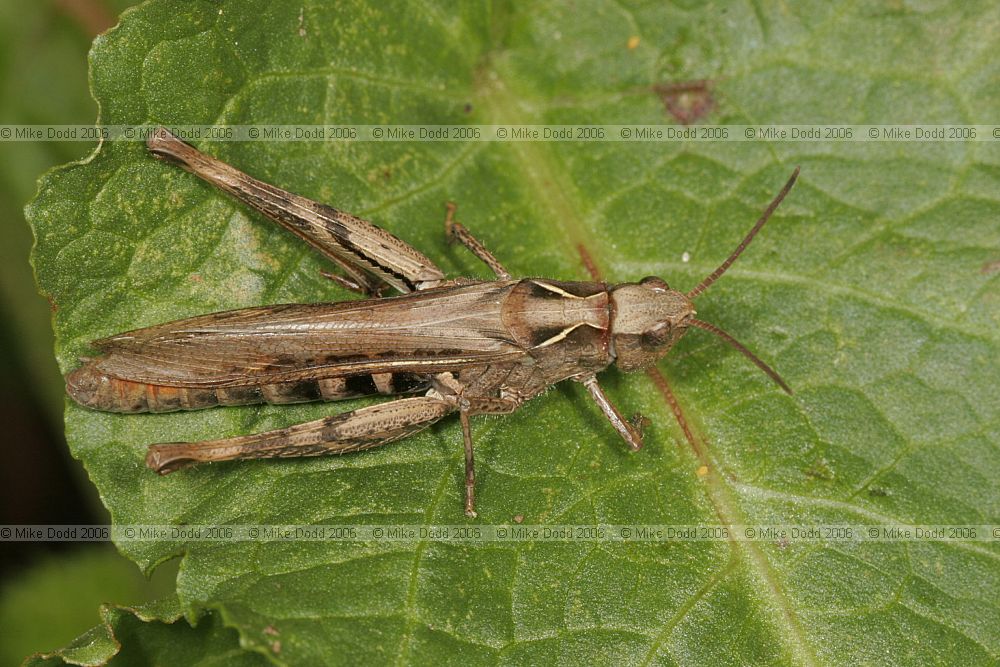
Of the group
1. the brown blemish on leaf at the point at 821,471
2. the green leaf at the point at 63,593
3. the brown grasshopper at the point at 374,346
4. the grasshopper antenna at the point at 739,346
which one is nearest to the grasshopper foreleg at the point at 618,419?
the brown grasshopper at the point at 374,346

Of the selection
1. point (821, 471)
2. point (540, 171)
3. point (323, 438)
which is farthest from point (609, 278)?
point (323, 438)

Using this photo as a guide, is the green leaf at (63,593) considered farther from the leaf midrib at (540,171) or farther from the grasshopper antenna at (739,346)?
the grasshopper antenna at (739,346)

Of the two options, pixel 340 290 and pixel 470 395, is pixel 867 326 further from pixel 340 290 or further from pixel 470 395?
pixel 340 290

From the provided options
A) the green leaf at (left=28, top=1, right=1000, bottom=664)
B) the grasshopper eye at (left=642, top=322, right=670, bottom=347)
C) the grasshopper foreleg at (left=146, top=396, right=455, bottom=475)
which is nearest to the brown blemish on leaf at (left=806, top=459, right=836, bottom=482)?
the green leaf at (left=28, top=1, right=1000, bottom=664)

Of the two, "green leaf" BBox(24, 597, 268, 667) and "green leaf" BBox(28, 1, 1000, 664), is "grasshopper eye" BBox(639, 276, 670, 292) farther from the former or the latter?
"green leaf" BBox(24, 597, 268, 667)

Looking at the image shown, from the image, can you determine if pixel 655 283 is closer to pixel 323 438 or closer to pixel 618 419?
pixel 618 419

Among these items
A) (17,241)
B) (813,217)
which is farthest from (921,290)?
(17,241)
